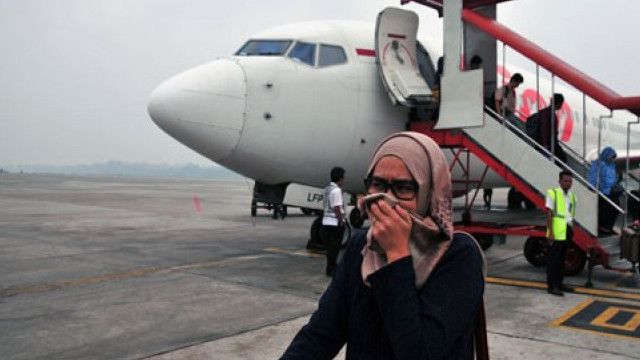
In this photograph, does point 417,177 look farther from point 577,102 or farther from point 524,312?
point 577,102

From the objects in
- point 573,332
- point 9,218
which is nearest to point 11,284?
point 573,332

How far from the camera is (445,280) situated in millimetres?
1713

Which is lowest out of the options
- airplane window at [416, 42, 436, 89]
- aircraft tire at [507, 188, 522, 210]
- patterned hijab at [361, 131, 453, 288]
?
aircraft tire at [507, 188, 522, 210]

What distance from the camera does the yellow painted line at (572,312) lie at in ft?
21.1

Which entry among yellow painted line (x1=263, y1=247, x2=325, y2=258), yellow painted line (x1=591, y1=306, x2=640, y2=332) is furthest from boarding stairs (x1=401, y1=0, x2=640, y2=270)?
yellow painted line (x1=263, y1=247, x2=325, y2=258)

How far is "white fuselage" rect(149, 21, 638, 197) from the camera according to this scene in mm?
9203

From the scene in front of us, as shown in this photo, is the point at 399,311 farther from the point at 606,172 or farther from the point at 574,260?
the point at 606,172

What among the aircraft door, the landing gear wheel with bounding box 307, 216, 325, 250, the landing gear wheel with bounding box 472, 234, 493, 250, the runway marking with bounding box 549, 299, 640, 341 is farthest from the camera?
the landing gear wheel with bounding box 307, 216, 325, 250

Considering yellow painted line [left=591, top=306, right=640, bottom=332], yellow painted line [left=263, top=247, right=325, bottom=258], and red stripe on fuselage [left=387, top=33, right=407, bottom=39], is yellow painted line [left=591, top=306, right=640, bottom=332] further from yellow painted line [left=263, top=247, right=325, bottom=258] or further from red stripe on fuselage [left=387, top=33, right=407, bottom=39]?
red stripe on fuselage [left=387, top=33, right=407, bottom=39]

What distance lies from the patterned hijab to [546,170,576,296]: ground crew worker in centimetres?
696

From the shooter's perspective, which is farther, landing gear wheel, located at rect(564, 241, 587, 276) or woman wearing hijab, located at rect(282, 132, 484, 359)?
landing gear wheel, located at rect(564, 241, 587, 276)

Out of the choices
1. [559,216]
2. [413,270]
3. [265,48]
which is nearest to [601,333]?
[559,216]

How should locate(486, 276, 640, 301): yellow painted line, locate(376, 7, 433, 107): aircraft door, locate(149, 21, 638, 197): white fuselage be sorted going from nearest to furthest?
locate(486, 276, 640, 301): yellow painted line
locate(149, 21, 638, 197): white fuselage
locate(376, 7, 433, 107): aircraft door

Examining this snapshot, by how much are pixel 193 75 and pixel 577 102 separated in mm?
13573
